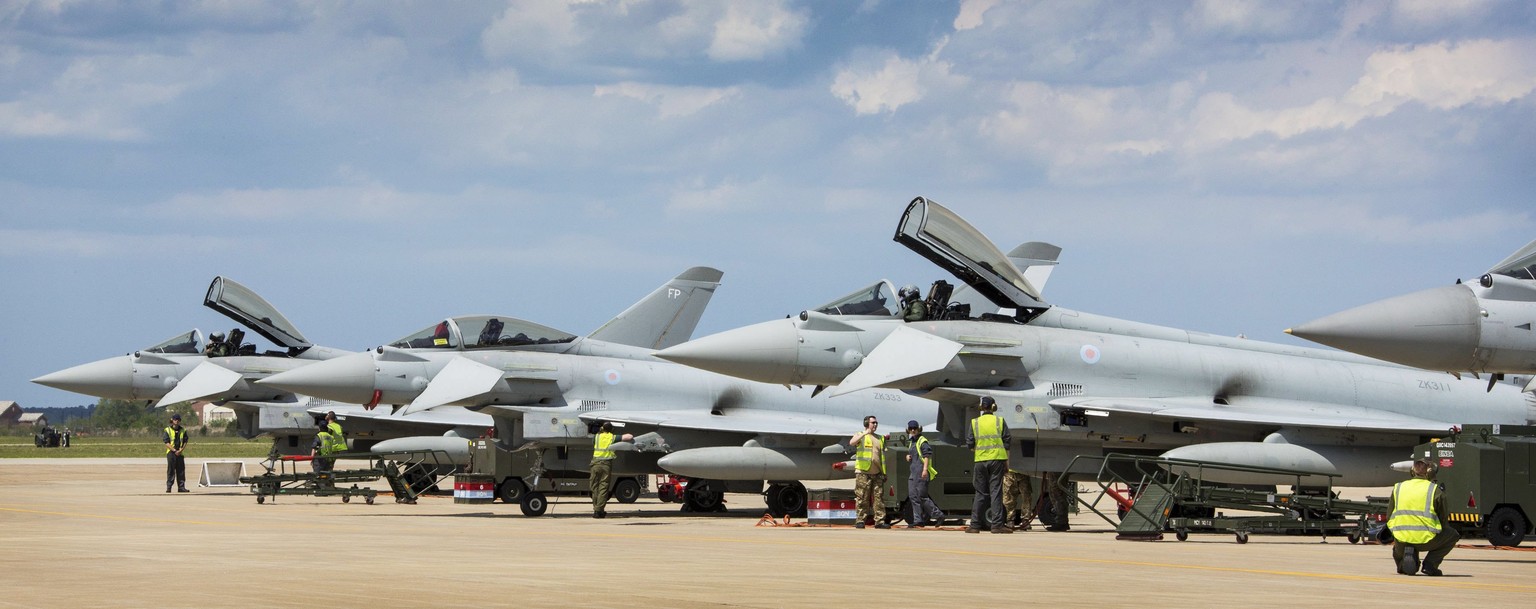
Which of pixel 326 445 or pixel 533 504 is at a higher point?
pixel 326 445

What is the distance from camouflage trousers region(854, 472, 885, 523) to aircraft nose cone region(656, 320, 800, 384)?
164cm

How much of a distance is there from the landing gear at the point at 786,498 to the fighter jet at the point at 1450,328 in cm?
1002

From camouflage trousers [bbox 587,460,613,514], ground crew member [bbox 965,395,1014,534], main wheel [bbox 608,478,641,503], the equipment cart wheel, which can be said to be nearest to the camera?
ground crew member [bbox 965,395,1014,534]

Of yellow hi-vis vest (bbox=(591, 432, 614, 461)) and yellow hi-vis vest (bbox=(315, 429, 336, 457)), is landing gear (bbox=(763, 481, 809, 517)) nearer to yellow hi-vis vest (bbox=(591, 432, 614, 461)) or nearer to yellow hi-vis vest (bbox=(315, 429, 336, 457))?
yellow hi-vis vest (bbox=(591, 432, 614, 461))

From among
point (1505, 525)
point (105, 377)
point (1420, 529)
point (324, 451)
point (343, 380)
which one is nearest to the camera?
point (1420, 529)

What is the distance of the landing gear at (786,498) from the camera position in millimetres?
20531

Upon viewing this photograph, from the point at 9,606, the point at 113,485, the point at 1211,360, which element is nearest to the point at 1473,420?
the point at 1211,360

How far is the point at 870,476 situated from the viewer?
17703 millimetres

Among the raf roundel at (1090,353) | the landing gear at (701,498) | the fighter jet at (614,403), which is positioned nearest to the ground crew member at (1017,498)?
the raf roundel at (1090,353)

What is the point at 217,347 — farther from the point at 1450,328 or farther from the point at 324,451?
the point at 1450,328

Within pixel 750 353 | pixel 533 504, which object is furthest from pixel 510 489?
pixel 750 353

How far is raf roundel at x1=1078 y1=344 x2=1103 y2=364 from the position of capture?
714 inches

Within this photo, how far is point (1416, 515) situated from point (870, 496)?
758cm

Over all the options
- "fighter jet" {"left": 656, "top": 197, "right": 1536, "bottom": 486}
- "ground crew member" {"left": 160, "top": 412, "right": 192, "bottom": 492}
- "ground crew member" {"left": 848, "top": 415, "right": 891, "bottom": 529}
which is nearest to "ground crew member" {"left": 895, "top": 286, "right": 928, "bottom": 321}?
"fighter jet" {"left": 656, "top": 197, "right": 1536, "bottom": 486}
